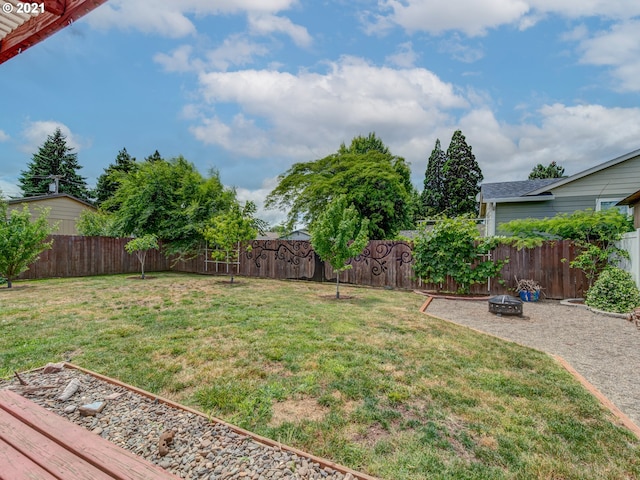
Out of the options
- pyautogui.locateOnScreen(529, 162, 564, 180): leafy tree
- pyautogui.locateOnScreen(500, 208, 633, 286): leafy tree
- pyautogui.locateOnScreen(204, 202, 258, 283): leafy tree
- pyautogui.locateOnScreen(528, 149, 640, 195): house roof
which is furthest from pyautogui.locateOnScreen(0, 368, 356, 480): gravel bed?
pyautogui.locateOnScreen(529, 162, 564, 180): leafy tree

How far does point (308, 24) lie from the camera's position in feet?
14.3

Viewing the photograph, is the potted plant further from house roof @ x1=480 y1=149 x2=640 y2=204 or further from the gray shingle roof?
the gray shingle roof

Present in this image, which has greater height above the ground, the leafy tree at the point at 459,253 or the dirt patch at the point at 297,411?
the leafy tree at the point at 459,253

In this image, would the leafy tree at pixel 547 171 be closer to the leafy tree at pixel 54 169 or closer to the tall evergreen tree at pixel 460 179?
the tall evergreen tree at pixel 460 179

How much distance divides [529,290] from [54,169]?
3410 cm

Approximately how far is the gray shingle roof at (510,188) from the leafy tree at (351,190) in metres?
5.15

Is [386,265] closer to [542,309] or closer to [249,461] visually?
[542,309]

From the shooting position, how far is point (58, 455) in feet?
4.97

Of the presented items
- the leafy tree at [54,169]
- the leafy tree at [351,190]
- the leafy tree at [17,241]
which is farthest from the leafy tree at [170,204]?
the leafy tree at [54,169]

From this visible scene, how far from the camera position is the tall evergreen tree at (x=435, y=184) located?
31062 mm

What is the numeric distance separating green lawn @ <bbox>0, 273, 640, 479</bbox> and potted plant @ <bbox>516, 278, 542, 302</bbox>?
418 cm

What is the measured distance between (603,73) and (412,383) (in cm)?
955

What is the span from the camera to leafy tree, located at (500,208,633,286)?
24.9 ft

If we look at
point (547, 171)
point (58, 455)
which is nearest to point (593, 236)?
point (58, 455)
